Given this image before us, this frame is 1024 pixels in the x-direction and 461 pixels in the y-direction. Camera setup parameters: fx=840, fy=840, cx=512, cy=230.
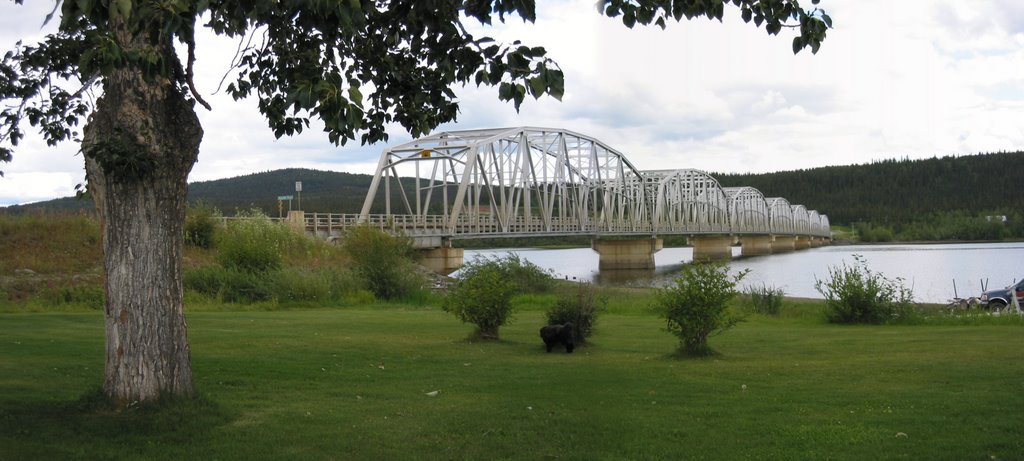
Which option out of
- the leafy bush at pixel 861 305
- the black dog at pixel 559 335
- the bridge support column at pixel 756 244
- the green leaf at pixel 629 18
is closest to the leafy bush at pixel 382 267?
the leafy bush at pixel 861 305

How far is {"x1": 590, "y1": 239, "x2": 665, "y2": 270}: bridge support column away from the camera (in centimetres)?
8588

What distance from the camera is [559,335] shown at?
14.4 metres

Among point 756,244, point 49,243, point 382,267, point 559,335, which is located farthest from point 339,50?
point 756,244

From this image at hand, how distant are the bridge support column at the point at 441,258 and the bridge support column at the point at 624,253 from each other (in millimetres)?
32561

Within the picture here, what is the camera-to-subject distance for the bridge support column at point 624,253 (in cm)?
8588

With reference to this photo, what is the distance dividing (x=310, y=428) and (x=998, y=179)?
219m

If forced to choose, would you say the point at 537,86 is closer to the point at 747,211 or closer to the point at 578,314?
the point at 578,314

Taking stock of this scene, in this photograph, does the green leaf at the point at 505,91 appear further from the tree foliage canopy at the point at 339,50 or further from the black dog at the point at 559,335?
the black dog at the point at 559,335

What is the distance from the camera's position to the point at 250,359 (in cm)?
1209

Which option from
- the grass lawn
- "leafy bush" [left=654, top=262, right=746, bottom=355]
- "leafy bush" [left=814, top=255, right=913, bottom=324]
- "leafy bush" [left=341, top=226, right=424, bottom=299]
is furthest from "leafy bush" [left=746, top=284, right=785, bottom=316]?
"leafy bush" [left=654, top=262, right=746, bottom=355]

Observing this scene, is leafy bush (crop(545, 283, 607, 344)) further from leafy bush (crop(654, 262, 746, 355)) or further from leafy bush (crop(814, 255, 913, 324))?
leafy bush (crop(814, 255, 913, 324))

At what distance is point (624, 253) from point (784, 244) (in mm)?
84786

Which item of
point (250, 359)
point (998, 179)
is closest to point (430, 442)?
point (250, 359)

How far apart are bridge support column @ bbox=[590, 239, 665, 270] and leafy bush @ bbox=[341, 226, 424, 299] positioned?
180ft
